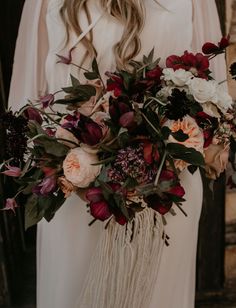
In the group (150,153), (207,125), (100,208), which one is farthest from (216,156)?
(100,208)

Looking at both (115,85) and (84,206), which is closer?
(115,85)

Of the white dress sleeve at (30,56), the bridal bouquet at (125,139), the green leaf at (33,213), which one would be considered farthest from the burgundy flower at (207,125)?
the white dress sleeve at (30,56)

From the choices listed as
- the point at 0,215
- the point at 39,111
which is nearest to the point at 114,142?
the point at 39,111

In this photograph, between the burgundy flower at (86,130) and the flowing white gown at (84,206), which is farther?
the flowing white gown at (84,206)

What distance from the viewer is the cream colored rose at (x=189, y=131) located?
116 cm

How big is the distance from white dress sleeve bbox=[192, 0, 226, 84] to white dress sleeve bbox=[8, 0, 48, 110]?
483 millimetres

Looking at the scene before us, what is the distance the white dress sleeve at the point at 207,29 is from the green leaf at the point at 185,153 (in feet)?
1.87

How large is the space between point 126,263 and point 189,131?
1.32 ft

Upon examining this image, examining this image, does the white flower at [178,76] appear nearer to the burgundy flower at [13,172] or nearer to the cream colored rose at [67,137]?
the cream colored rose at [67,137]

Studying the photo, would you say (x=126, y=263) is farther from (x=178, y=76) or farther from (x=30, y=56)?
(x=30, y=56)

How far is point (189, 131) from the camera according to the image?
3.84 ft

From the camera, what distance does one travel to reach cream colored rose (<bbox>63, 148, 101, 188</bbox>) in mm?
1133

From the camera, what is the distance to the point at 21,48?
1.65 metres

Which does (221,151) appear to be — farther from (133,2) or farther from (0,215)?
(0,215)
